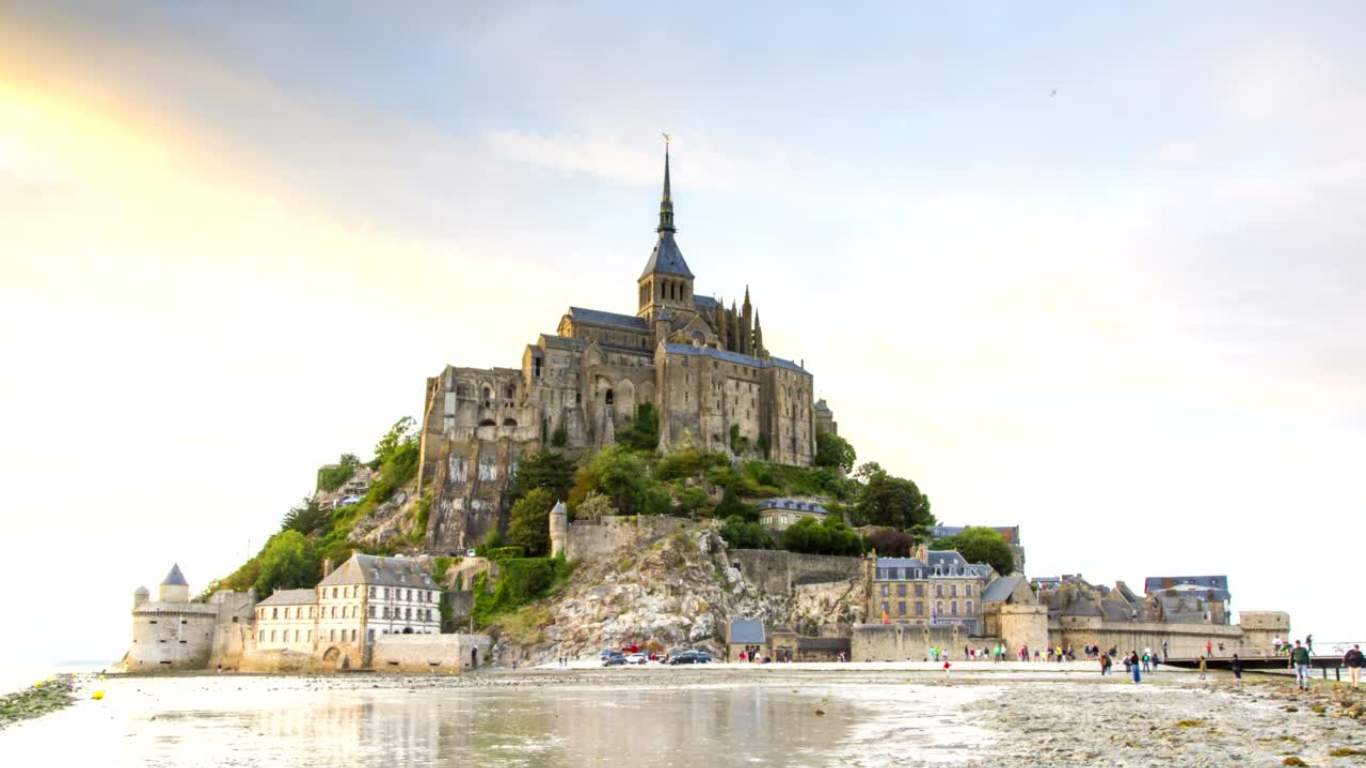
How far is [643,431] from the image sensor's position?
290ft

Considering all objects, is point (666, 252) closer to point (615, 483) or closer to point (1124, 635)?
point (615, 483)

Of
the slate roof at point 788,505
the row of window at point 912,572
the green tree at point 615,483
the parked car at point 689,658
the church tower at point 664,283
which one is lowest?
the parked car at point 689,658

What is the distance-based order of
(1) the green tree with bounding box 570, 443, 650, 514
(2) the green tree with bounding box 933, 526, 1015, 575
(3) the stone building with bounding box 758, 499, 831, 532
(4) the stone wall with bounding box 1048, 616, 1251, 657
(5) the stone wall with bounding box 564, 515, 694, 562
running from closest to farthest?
(4) the stone wall with bounding box 1048, 616, 1251, 657 < (5) the stone wall with bounding box 564, 515, 694, 562 < (2) the green tree with bounding box 933, 526, 1015, 575 < (1) the green tree with bounding box 570, 443, 650, 514 < (3) the stone building with bounding box 758, 499, 831, 532

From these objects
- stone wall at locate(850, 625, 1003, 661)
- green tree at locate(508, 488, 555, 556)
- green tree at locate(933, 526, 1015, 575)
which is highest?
green tree at locate(508, 488, 555, 556)

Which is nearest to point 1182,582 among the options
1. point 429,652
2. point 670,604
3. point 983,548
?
point 983,548

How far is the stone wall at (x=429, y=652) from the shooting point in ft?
192

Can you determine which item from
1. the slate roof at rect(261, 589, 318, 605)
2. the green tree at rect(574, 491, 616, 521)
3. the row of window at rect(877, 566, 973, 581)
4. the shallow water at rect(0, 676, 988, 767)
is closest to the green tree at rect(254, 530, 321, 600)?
the slate roof at rect(261, 589, 318, 605)

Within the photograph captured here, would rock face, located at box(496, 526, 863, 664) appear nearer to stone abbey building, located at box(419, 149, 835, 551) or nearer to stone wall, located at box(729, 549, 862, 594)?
stone wall, located at box(729, 549, 862, 594)

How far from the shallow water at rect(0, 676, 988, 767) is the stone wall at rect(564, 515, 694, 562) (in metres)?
24.5

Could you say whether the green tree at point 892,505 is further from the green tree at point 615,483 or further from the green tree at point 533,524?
the green tree at point 533,524

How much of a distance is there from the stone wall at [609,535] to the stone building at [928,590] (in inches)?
475

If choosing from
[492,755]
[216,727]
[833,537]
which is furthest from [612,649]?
[492,755]

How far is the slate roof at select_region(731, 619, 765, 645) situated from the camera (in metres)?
60.4

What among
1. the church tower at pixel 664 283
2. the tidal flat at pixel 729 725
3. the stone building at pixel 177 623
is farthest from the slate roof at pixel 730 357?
the tidal flat at pixel 729 725
